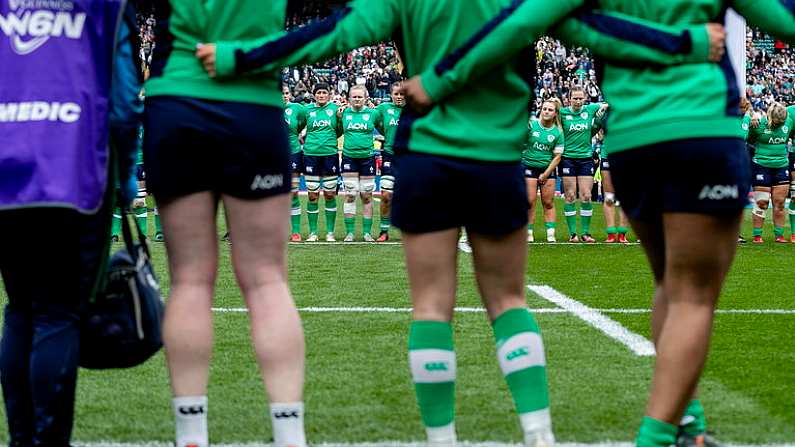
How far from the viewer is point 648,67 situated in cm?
355

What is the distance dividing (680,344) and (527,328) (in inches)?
20.2

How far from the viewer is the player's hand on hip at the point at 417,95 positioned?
3.70 m

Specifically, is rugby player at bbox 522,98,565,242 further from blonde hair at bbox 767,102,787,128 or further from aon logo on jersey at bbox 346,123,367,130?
blonde hair at bbox 767,102,787,128

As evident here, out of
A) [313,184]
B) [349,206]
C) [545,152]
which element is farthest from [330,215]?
[545,152]

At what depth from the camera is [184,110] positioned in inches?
144

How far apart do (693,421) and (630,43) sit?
53.2 inches

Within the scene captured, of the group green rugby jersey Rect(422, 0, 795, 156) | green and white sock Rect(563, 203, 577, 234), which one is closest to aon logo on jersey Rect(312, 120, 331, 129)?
green and white sock Rect(563, 203, 577, 234)

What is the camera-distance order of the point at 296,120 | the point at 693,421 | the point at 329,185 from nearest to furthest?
the point at 693,421 < the point at 329,185 < the point at 296,120

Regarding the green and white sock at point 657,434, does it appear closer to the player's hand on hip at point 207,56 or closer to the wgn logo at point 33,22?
the player's hand on hip at point 207,56

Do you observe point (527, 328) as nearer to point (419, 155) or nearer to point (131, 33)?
point (419, 155)

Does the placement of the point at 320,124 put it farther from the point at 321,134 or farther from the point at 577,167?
the point at 577,167

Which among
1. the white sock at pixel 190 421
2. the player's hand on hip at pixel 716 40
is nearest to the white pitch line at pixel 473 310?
the white sock at pixel 190 421

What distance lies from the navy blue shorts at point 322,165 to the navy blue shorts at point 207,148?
535 inches

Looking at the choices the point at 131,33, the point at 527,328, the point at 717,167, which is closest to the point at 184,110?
the point at 131,33
